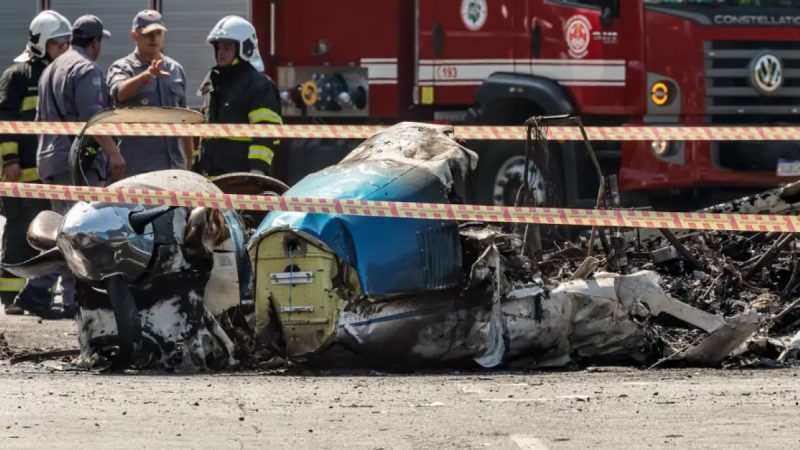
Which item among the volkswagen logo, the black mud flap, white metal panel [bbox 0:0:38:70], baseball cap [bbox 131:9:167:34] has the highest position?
white metal panel [bbox 0:0:38:70]

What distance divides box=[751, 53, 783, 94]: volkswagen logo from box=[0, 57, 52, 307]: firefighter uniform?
529cm

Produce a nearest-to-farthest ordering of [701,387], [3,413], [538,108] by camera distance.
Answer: [3,413] < [701,387] < [538,108]

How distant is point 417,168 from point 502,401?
1705 mm

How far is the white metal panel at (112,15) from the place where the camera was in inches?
645

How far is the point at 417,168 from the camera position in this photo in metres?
8.85

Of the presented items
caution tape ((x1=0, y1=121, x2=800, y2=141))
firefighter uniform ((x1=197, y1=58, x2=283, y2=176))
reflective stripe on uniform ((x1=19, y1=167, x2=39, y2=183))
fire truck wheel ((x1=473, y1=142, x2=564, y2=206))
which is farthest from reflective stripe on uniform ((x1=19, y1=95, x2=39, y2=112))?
fire truck wheel ((x1=473, y1=142, x2=564, y2=206))

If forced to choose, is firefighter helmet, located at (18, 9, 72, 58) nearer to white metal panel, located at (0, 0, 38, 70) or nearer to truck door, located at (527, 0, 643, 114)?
truck door, located at (527, 0, 643, 114)

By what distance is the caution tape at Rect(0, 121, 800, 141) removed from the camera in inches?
415

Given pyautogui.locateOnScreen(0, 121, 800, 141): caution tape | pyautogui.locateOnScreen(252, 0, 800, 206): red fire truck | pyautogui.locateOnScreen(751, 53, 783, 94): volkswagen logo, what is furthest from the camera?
pyautogui.locateOnScreen(751, 53, 783, 94): volkswagen logo

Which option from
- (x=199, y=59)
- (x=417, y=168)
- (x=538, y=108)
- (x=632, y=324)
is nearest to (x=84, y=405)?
(x=417, y=168)

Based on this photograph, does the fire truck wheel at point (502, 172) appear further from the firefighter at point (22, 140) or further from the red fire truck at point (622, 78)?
the firefighter at point (22, 140)

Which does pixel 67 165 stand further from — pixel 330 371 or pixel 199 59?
pixel 199 59

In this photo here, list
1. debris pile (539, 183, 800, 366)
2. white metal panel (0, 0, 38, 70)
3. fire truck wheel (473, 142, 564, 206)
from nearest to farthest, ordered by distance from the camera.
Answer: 1. debris pile (539, 183, 800, 366)
2. fire truck wheel (473, 142, 564, 206)
3. white metal panel (0, 0, 38, 70)

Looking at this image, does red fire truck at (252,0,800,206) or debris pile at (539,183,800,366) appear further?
red fire truck at (252,0,800,206)
